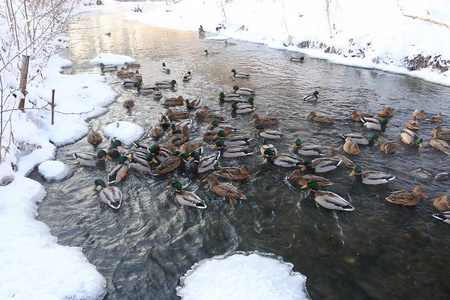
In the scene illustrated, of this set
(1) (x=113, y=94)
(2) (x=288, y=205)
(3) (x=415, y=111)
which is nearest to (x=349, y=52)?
(3) (x=415, y=111)

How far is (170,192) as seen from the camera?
700 centimetres

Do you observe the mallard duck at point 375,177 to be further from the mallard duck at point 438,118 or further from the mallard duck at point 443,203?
the mallard duck at point 438,118

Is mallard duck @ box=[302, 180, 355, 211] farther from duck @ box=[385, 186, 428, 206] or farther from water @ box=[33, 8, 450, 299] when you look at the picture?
duck @ box=[385, 186, 428, 206]

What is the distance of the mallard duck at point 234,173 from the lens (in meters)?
7.43

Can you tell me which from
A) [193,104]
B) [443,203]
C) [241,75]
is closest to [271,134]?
[193,104]

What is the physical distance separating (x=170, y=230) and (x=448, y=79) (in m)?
17.6

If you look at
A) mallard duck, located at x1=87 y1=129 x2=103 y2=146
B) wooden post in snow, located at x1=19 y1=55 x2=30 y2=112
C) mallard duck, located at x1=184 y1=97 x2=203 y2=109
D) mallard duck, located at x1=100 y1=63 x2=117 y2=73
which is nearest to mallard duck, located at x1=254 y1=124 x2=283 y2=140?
mallard duck, located at x1=184 y1=97 x2=203 y2=109

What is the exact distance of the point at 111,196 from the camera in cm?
641

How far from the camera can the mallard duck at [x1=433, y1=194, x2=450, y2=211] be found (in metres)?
6.14

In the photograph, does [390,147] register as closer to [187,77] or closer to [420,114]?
[420,114]

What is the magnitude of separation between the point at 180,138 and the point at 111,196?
11.6 ft

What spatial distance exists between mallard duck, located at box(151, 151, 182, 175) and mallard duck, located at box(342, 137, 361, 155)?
5222 mm

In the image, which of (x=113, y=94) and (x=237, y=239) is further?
(x=113, y=94)

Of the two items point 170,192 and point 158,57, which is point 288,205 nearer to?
point 170,192
